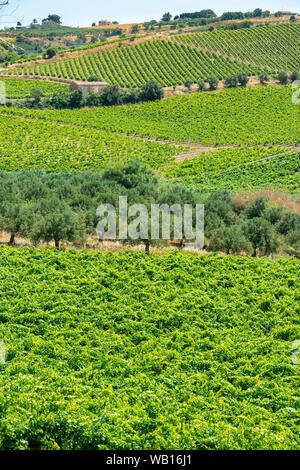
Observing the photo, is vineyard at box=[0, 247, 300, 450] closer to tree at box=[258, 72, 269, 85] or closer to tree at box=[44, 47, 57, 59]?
tree at box=[258, 72, 269, 85]

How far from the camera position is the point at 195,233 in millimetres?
34562

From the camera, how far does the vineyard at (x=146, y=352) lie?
12.0 meters

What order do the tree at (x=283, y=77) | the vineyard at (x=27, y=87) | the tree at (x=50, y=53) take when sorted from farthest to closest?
the tree at (x=50, y=53)
the tree at (x=283, y=77)
the vineyard at (x=27, y=87)

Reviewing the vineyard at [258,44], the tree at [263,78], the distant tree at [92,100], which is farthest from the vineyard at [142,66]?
the distant tree at [92,100]

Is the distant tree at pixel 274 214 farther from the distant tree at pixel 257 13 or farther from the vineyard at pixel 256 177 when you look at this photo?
the distant tree at pixel 257 13

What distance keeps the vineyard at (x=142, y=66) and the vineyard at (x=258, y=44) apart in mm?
4003

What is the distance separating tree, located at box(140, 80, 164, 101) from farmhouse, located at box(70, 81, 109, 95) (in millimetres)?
8696

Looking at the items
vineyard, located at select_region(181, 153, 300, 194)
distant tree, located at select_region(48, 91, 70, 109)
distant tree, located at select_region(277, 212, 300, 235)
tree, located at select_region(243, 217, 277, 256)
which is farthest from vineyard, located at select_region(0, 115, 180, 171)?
tree, located at select_region(243, 217, 277, 256)

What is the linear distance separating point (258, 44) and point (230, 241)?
4247 inches

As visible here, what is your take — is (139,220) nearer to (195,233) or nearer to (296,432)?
(195,233)

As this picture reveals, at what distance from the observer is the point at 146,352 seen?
1750 cm

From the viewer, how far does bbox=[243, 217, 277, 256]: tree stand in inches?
1309

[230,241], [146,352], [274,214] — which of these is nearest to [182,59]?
[274,214]

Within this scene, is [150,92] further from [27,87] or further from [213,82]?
[27,87]
